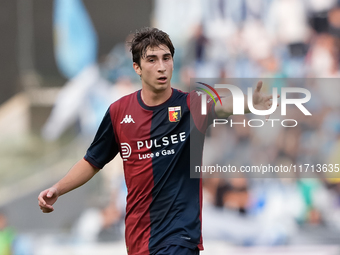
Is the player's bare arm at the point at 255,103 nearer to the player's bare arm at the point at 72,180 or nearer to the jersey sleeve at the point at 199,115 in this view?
the jersey sleeve at the point at 199,115

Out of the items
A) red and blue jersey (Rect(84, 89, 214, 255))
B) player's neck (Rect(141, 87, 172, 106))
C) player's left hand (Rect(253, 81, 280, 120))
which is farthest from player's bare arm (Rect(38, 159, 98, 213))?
player's left hand (Rect(253, 81, 280, 120))

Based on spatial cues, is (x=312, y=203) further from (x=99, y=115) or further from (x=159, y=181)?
(x=159, y=181)

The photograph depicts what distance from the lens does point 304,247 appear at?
735cm

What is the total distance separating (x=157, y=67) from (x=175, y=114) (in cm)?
35

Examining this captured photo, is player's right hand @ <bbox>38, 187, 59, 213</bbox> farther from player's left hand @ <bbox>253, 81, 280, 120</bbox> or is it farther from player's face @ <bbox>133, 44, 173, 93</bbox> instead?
player's left hand @ <bbox>253, 81, 280, 120</bbox>

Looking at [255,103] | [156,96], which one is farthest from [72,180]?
[255,103]

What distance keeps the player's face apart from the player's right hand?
102 centimetres

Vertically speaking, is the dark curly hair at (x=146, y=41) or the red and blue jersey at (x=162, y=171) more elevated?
the dark curly hair at (x=146, y=41)

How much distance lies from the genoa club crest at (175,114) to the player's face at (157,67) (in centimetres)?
16

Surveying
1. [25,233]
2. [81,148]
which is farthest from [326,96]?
[25,233]

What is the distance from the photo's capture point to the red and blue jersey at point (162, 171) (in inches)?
133

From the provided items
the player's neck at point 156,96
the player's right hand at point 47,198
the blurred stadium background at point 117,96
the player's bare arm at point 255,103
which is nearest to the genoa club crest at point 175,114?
the player's neck at point 156,96

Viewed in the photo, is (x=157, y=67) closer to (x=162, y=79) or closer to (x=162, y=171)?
(x=162, y=79)

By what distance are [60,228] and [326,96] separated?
4.52 m
